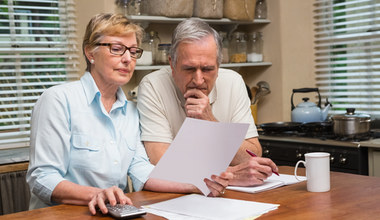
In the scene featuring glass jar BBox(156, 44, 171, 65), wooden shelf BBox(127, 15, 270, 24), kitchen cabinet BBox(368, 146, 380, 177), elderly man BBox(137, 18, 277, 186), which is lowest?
kitchen cabinet BBox(368, 146, 380, 177)

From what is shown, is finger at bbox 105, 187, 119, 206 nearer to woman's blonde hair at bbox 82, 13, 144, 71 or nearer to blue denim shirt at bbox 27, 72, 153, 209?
blue denim shirt at bbox 27, 72, 153, 209

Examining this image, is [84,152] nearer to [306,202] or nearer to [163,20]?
[306,202]

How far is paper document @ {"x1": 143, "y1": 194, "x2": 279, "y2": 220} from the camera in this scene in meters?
1.45

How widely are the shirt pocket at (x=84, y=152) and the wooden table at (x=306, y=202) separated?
0.22m

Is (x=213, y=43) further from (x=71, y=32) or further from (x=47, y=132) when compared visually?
(x=71, y=32)

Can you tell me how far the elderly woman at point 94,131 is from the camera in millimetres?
1812

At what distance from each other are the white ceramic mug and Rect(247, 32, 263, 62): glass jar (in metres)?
2.52

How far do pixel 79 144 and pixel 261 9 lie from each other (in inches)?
108

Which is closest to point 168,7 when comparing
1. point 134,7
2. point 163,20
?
point 163,20

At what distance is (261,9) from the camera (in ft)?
13.8

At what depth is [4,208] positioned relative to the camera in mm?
2881

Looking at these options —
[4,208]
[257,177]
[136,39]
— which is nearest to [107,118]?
[136,39]

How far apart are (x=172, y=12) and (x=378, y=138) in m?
1.64

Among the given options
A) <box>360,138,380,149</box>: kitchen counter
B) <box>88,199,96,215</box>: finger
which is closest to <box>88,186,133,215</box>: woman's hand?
<box>88,199,96,215</box>: finger
